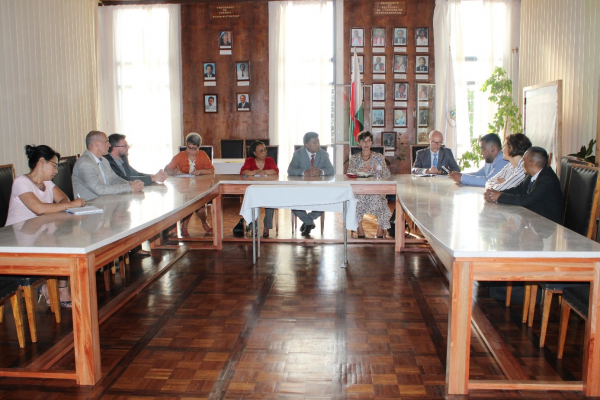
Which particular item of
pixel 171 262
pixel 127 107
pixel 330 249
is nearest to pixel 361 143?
pixel 330 249

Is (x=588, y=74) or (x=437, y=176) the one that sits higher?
(x=588, y=74)

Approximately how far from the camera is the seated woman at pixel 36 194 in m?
3.44

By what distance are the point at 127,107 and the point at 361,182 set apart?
19.0 ft

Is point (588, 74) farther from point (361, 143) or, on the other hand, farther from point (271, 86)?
point (271, 86)

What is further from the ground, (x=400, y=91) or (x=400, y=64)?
(x=400, y=64)

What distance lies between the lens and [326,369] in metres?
2.83

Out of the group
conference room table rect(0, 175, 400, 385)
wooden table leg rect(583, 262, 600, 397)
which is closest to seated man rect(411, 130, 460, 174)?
conference room table rect(0, 175, 400, 385)

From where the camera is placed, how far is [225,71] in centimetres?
939

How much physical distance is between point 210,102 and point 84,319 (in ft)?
23.7

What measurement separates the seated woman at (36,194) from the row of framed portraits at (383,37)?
21.1 feet

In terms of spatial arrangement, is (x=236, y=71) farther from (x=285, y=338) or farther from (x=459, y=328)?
(x=459, y=328)

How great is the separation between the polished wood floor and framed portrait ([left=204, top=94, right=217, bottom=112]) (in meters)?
5.10

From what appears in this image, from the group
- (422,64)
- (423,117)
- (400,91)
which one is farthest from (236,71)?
(423,117)

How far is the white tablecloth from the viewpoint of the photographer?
187 inches
